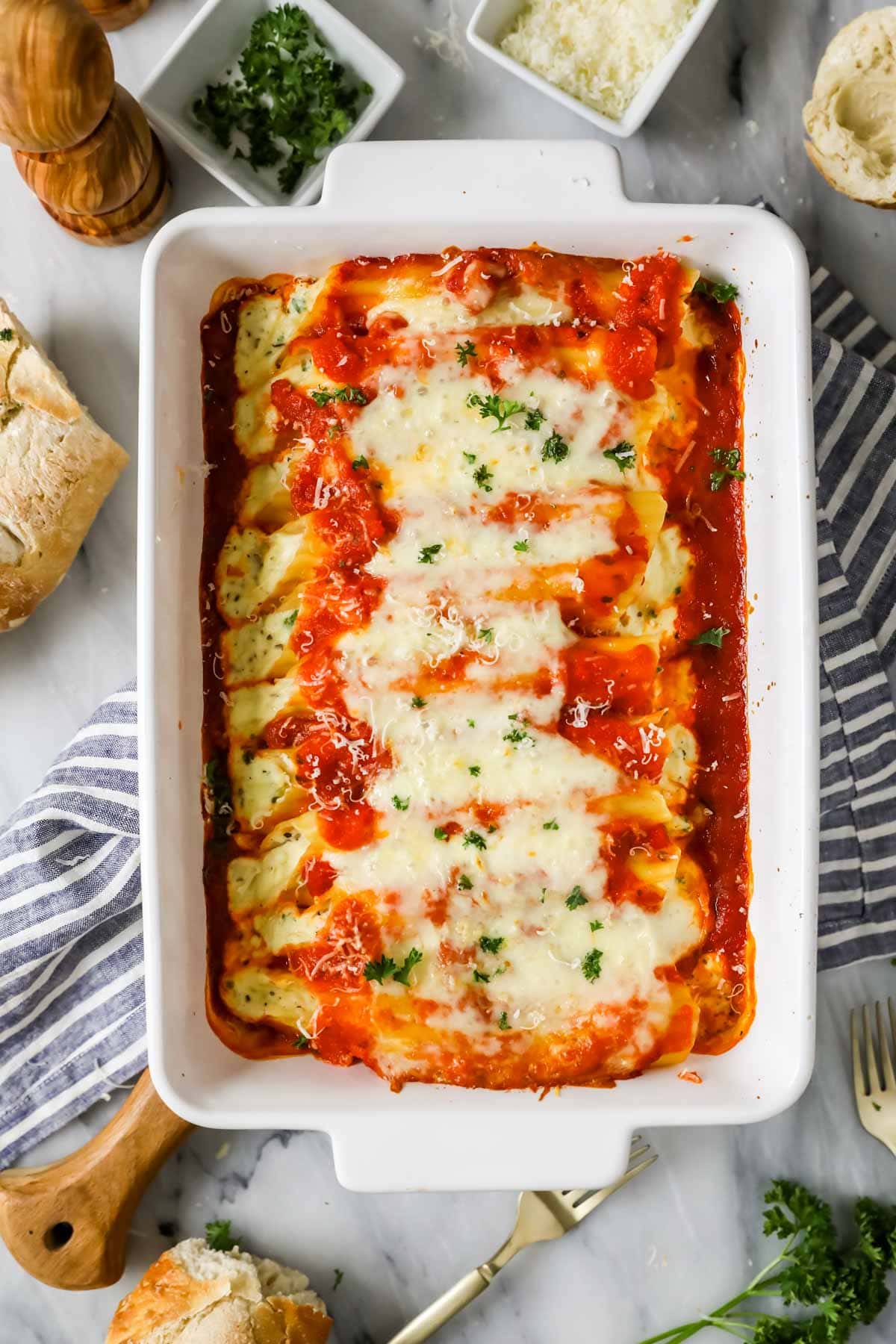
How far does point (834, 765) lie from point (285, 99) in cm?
213

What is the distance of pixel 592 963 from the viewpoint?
8.36 feet

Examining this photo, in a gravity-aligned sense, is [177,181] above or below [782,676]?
above

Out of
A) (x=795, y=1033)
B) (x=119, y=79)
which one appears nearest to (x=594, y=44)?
(x=119, y=79)

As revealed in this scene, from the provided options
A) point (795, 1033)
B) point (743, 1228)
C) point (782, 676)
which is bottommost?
point (743, 1228)

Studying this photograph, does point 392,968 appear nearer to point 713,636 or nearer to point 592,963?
point 592,963

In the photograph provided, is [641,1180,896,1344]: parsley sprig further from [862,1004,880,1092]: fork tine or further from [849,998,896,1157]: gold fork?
[862,1004,880,1092]: fork tine

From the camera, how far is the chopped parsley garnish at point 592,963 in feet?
8.35

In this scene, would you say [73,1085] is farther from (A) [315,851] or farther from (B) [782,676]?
(B) [782,676]

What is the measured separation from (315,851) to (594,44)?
2.05 m

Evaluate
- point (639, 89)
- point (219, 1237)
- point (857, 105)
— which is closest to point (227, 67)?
point (639, 89)

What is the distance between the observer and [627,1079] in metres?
2.65

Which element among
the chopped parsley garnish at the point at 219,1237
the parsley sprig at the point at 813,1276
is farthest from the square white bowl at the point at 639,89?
the chopped parsley garnish at the point at 219,1237

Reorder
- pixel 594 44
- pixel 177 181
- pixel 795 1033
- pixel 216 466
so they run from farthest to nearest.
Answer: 1. pixel 177 181
2. pixel 594 44
3. pixel 216 466
4. pixel 795 1033

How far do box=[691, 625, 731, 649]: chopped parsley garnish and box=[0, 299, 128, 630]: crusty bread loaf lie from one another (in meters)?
1.51
